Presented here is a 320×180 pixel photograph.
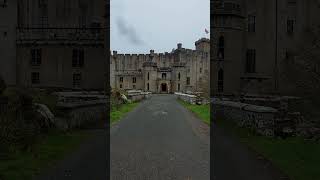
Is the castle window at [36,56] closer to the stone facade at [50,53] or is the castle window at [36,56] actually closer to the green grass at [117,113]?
the stone facade at [50,53]

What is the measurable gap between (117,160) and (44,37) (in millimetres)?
34600

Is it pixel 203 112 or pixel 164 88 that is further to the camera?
pixel 164 88

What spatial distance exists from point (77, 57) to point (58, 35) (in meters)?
3.07
